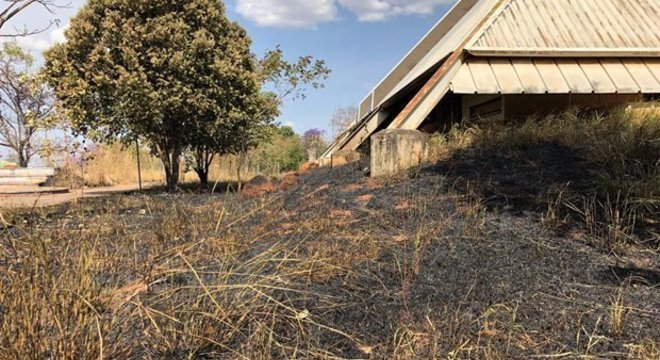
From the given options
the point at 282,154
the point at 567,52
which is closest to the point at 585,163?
the point at 567,52

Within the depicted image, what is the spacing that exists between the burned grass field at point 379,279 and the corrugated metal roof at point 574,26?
268 cm

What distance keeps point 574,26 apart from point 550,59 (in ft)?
3.24

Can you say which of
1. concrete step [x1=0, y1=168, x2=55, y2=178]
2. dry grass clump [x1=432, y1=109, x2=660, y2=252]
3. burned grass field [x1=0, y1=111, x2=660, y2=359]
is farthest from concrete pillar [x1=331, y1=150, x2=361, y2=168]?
concrete step [x1=0, y1=168, x2=55, y2=178]

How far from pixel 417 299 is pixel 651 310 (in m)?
1.02

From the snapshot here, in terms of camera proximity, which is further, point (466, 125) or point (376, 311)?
point (466, 125)

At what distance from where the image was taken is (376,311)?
2.08m

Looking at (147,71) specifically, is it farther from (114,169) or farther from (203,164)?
(114,169)

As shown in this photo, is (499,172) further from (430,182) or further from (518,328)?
(518,328)

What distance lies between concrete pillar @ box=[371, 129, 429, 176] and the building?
1.85 ft

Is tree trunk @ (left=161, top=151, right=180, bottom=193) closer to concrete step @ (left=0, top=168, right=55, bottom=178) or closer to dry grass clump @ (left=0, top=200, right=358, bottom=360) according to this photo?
dry grass clump @ (left=0, top=200, right=358, bottom=360)

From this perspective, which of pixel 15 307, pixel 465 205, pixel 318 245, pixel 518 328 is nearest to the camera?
pixel 15 307

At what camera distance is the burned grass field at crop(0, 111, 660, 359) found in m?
1.73

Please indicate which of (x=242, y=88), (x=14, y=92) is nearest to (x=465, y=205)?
(x=242, y=88)

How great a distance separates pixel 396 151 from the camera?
514 cm
